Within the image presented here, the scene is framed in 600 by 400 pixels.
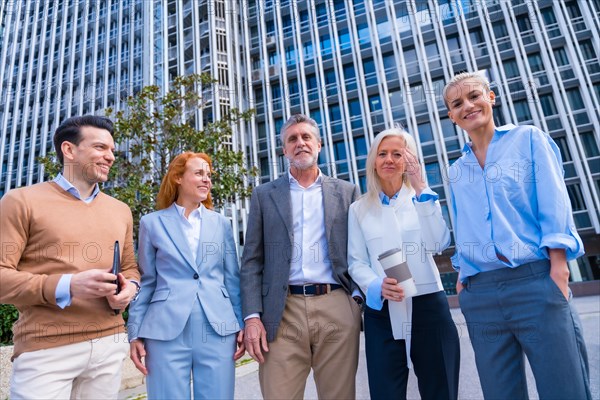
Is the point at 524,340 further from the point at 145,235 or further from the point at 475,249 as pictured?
the point at 145,235

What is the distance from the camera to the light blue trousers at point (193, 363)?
2.27 meters

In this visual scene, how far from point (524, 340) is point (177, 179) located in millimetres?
2429

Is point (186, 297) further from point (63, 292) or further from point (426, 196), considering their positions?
point (426, 196)

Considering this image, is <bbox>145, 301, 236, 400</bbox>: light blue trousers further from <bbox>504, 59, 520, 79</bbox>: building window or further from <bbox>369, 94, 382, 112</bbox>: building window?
<bbox>504, 59, 520, 79</bbox>: building window

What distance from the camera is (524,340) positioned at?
1799 millimetres

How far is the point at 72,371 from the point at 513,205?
257 cm

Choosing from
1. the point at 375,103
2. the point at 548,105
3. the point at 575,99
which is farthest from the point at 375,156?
the point at 575,99

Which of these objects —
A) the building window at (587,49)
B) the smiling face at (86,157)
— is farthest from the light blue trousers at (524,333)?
the building window at (587,49)

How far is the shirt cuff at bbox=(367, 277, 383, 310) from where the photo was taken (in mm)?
2227

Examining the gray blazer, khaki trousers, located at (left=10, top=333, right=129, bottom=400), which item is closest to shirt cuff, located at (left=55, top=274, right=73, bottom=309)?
khaki trousers, located at (left=10, top=333, right=129, bottom=400)

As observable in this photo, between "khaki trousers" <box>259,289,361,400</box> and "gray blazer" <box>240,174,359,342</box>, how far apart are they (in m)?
0.11

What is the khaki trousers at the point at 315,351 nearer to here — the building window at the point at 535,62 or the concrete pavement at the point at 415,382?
the concrete pavement at the point at 415,382

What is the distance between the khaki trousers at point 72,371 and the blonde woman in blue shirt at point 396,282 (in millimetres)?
1558

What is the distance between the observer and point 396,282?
2141mm
